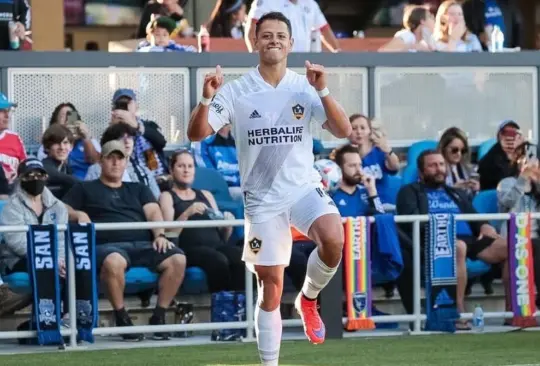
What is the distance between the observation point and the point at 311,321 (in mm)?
10477

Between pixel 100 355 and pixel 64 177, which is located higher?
pixel 64 177

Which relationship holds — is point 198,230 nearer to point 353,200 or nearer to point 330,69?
point 353,200

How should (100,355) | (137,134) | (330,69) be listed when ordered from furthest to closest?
1. (330,69)
2. (137,134)
3. (100,355)

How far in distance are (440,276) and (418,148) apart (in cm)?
263

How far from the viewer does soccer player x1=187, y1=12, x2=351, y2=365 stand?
10000 millimetres

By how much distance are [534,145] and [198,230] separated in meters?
3.69

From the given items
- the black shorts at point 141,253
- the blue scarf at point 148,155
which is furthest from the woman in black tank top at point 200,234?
the blue scarf at point 148,155

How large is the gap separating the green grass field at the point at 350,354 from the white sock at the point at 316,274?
111 cm

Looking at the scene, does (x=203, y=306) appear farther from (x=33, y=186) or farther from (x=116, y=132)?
(x=33, y=186)

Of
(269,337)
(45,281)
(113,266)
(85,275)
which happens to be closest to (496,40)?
(113,266)

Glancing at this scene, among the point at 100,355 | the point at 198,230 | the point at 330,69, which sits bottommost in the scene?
the point at 100,355

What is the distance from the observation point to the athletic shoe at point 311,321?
34.1 feet

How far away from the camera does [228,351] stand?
489 inches

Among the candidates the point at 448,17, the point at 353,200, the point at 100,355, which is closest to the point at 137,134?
the point at 353,200
